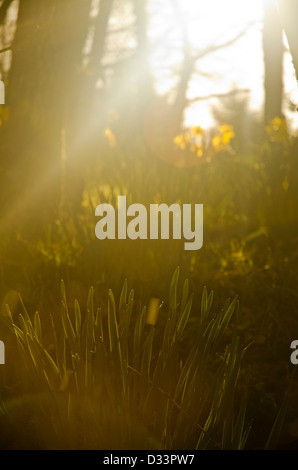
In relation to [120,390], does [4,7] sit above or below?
above

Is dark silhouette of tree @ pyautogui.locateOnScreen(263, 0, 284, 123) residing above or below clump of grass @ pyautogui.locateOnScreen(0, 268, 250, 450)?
above

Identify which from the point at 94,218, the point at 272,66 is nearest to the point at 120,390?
the point at 94,218

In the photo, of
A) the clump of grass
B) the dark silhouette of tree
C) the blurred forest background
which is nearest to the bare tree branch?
the blurred forest background

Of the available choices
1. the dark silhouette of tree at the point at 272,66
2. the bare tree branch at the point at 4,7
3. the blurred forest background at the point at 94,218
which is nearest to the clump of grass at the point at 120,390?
the blurred forest background at the point at 94,218

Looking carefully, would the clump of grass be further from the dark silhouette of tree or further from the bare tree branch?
the dark silhouette of tree

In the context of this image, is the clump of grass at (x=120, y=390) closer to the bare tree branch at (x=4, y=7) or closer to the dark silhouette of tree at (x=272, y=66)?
the bare tree branch at (x=4, y=7)

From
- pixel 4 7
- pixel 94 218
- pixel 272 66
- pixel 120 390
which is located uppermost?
pixel 272 66

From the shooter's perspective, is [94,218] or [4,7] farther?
[94,218]

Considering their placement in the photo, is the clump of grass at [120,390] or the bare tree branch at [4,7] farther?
the bare tree branch at [4,7]

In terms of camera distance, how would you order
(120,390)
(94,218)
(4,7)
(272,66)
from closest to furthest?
(120,390)
(4,7)
(94,218)
(272,66)

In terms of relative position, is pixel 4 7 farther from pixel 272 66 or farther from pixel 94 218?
pixel 272 66

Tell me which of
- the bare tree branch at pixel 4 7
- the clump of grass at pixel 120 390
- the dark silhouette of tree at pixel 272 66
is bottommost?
the clump of grass at pixel 120 390

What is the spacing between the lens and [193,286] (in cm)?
204

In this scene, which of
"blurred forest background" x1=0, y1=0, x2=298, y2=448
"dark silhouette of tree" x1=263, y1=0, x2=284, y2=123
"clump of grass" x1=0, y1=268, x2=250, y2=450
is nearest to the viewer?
"clump of grass" x1=0, y1=268, x2=250, y2=450
